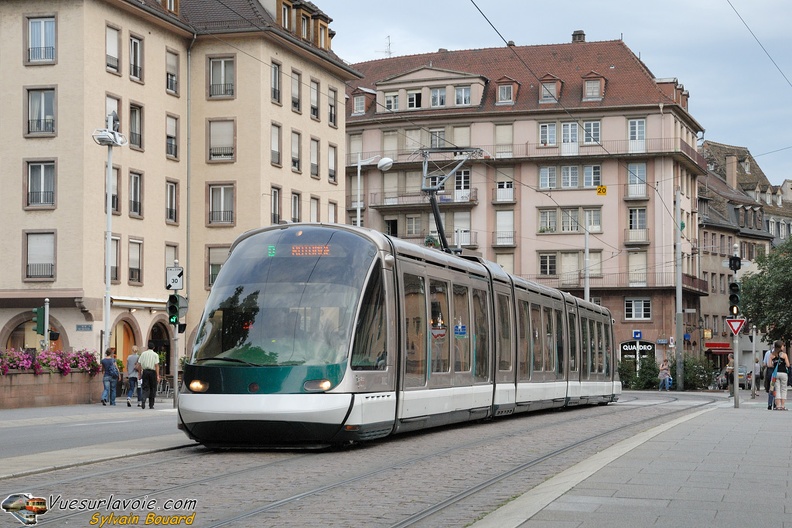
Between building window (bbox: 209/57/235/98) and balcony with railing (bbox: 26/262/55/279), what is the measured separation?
477 inches

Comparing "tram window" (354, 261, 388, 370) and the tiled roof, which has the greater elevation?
the tiled roof

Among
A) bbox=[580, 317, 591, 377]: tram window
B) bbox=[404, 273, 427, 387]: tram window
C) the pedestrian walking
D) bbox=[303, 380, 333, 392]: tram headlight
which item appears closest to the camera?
bbox=[303, 380, 333, 392]: tram headlight

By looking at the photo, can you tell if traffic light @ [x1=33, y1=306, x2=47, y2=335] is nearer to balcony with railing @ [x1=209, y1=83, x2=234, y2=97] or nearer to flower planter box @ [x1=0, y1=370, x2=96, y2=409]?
flower planter box @ [x1=0, y1=370, x2=96, y2=409]

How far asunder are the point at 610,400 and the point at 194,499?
1086 inches

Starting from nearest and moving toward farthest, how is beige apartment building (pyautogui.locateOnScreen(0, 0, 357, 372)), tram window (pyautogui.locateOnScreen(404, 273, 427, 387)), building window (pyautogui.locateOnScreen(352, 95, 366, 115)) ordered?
tram window (pyautogui.locateOnScreen(404, 273, 427, 387)) < beige apartment building (pyautogui.locateOnScreen(0, 0, 357, 372)) < building window (pyautogui.locateOnScreen(352, 95, 366, 115))

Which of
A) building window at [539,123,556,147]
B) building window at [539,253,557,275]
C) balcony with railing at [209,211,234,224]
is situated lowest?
building window at [539,253,557,275]

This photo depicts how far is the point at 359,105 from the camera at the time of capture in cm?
9119

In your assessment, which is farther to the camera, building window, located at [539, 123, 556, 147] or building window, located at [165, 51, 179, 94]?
building window, located at [539, 123, 556, 147]

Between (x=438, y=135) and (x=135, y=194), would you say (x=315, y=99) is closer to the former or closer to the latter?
(x=135, y=194)

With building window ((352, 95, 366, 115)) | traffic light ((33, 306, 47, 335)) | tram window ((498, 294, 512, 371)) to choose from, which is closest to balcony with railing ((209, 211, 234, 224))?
traffic light ((33, 306, 47, 335))

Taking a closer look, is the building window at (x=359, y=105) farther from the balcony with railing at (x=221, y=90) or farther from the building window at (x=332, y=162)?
the balcony with railing at (x=221, y=90)

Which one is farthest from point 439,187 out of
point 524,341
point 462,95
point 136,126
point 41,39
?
point 462,95

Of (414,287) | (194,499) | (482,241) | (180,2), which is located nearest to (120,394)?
(180,2)

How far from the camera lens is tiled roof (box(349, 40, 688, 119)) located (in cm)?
8545
